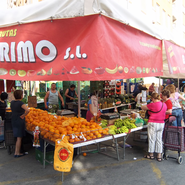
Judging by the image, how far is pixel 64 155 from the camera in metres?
3.48

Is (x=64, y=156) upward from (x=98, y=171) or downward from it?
upward

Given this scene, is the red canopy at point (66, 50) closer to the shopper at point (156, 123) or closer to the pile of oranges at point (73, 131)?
the pile of oranges at point (73, 131)

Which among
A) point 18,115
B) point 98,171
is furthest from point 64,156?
point 18,115

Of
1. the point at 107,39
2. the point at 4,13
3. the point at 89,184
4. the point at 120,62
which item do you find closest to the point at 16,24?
the point at 4,13

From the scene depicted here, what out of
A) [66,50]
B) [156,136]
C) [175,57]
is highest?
[175,57]

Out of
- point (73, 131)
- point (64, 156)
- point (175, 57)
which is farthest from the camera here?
point (175, 57)

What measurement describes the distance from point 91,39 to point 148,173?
11.3ft

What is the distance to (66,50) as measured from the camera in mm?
2643

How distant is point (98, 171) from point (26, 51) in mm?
3239

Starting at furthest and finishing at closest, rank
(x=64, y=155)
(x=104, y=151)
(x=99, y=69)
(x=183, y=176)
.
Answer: (x=104, y=151) < (x=183, y=176) < (x=64, y=155) < (x=99, y=69)

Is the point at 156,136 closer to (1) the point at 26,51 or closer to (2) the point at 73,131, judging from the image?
(2) the point at 73,131

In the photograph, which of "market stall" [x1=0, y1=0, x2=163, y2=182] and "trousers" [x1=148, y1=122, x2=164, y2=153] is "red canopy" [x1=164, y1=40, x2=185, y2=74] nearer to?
"trousers" [x1=148, y1=122, x2=164, y2=153]

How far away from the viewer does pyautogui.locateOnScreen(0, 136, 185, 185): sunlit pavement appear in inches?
157

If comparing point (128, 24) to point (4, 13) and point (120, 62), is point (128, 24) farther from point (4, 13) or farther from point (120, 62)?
point (4, 13)
